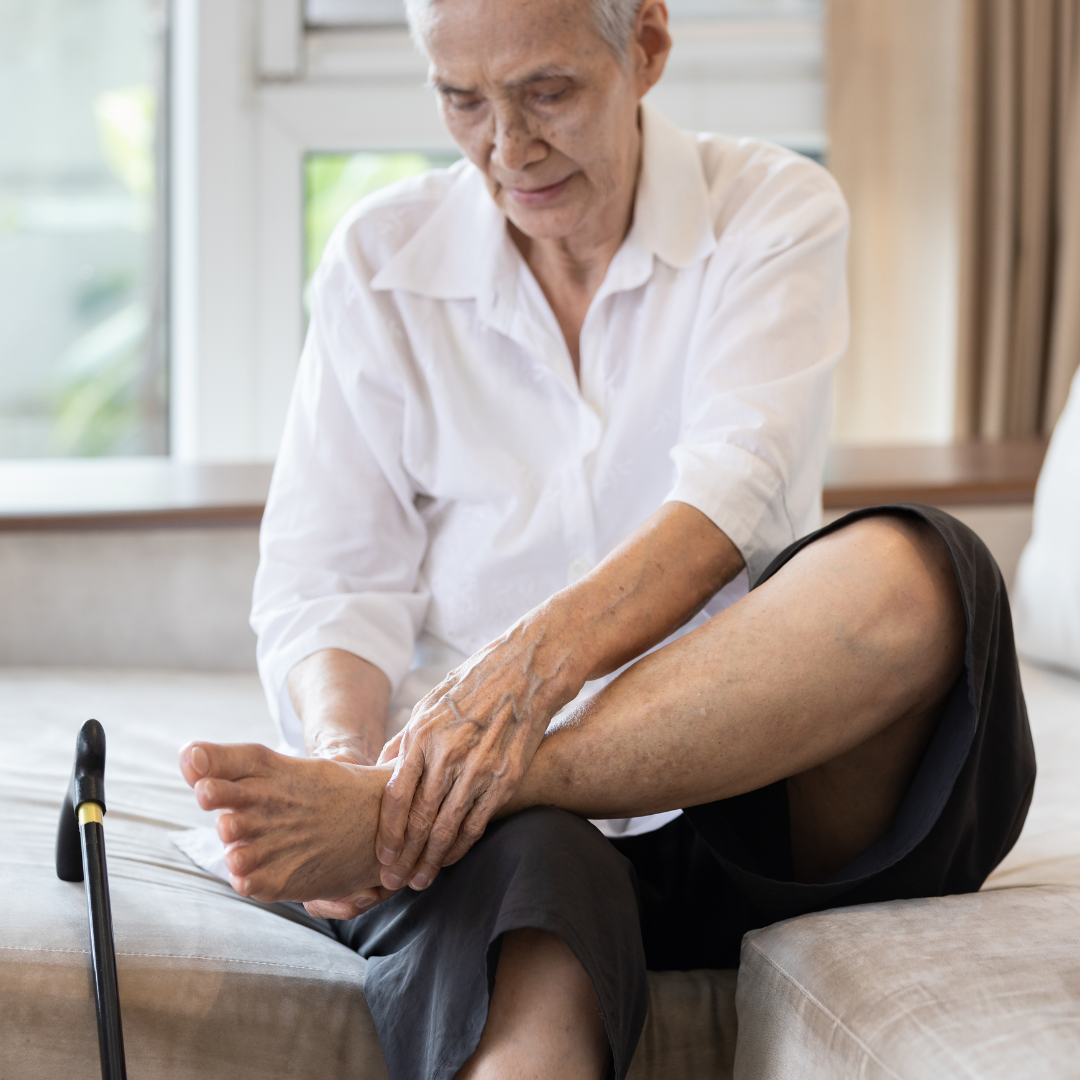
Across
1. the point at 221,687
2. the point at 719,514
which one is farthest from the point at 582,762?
the point at 221,687

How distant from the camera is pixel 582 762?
2.58 ft

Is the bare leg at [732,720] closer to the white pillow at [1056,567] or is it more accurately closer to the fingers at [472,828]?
the fingers at [472,828]

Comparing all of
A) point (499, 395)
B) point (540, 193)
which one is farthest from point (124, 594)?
point (540, 193)

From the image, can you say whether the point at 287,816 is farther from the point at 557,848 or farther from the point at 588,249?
the point at 588,249

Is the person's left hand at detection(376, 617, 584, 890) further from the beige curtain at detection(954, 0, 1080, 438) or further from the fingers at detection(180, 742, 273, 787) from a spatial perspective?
the beige curtain at detection(954, 0, 1080, 438)

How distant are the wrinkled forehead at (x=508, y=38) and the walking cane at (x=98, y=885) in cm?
57

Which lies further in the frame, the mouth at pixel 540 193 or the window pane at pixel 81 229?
the window pane at pixel 81 229

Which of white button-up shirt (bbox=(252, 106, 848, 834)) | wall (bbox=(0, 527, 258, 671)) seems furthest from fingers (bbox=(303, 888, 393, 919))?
wall (bbox=(0, 527, 258, 671))

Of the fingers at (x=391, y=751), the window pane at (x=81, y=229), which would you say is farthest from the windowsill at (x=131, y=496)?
the window pane at (x=81, y=229)

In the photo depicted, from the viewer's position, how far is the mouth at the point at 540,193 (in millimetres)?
1037

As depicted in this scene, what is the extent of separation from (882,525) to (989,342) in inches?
95.3

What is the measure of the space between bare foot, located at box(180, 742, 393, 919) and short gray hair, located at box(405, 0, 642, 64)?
0.59 m

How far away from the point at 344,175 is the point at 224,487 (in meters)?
1.63

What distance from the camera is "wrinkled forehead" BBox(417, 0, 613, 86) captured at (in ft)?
3.02
